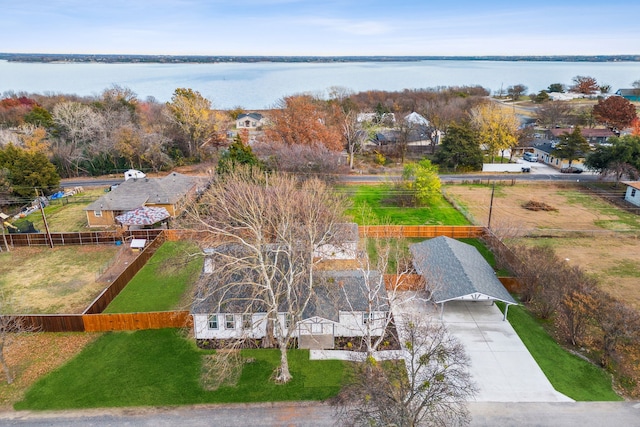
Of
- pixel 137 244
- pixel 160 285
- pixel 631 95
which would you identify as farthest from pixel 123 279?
pixel 631 95

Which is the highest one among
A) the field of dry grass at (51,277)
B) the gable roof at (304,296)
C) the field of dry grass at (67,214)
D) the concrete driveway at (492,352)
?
the gable roof at (304,296)

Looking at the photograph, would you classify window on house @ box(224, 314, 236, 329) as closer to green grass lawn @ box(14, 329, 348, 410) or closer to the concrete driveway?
green grass lawn @ box(14, 329, 348, 410)

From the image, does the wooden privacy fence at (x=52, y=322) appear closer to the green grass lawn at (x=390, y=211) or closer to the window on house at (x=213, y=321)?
the window on house at (x=213, y=321)

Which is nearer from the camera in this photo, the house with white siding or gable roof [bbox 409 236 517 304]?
gable roof [bbox 409 236 517 304]

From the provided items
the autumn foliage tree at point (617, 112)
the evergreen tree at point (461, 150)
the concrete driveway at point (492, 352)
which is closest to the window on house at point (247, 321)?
the concrete driveway at point (492, 352)

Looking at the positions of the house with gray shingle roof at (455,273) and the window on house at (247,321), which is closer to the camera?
the window on house at (247,321)

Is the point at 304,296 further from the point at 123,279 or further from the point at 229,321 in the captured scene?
the point at 123,279

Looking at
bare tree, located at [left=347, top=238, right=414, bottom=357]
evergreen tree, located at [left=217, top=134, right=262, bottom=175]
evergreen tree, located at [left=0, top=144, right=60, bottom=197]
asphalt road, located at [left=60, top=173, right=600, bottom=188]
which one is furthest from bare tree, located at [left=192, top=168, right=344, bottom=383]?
evergreen tree, located at [left=0, top=144, right=60, bottom=197]
